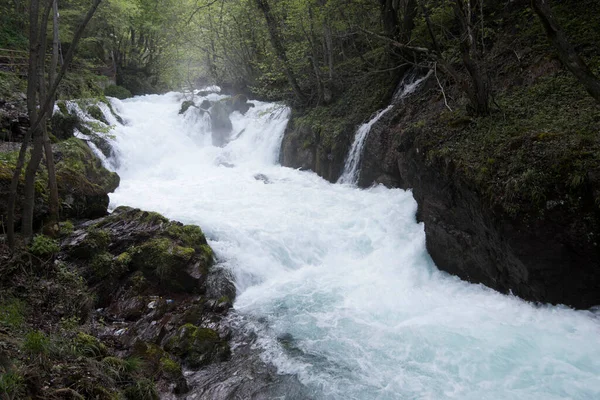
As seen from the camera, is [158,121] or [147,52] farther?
[147,52]

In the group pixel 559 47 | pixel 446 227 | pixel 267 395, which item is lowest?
pixel 267 395

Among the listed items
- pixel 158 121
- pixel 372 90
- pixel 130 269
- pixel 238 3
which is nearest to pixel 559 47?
pixel 130 269

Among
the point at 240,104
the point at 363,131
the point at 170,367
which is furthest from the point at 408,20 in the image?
the point at 240,104

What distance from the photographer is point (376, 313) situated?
654cm

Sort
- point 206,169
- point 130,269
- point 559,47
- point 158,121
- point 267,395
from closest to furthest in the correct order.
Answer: point 267,395 < point 559,47 < point 130,269 < point 206,169 < point 158,121

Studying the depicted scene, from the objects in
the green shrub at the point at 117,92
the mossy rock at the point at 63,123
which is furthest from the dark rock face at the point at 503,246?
the green shrub at the point at 117,92

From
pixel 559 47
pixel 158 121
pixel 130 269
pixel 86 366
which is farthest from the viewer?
pixel 158 121

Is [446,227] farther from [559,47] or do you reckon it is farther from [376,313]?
[559,47]

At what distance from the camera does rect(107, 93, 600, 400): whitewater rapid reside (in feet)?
15.7

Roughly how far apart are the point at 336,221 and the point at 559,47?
6.24 metres

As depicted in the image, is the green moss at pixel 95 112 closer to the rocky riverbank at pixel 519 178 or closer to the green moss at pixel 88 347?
the rocky riverbank at pixel 519 178

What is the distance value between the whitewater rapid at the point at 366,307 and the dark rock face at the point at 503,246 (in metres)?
0.27

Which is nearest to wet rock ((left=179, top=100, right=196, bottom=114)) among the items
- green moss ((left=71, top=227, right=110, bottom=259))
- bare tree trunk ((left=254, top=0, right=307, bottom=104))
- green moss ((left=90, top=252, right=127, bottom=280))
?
bare tree trunk ((left=254, top=0, right=307, bottom=104))

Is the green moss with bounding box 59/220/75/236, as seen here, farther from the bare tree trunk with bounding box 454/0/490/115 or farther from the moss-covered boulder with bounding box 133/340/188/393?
the bare tree trunk with bounding box 454/0/490/115
